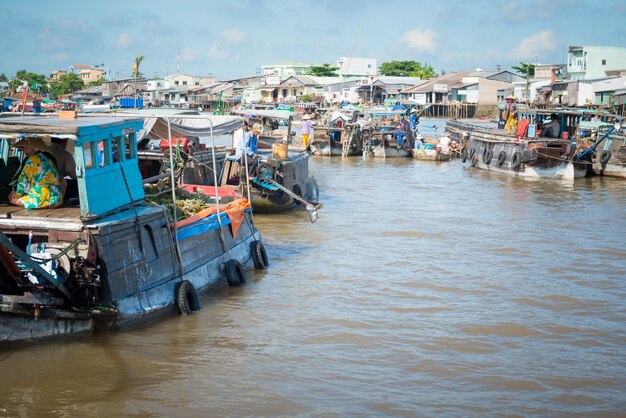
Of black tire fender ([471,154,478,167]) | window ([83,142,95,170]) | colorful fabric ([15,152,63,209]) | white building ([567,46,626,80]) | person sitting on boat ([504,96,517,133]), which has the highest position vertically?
white building ([567,46,626,80])

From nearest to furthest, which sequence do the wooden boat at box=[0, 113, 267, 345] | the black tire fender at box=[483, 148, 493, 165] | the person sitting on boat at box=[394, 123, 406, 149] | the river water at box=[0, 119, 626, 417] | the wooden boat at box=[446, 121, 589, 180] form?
the river water at box=[0, 119, 626, 417], the wooden boat at box=[0, 113, 267, 345], the wooden boat at box=[446, 121, 589, 180], the black tire fender at box=[483, 148, 493, 165], the person sitting on boat at box=[394, 123, 406, 149]

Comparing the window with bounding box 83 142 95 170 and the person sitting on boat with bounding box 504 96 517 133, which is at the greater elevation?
the person sitting on boat with bounding box 504 96 517 133

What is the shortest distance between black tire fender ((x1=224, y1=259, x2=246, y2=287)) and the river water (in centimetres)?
21

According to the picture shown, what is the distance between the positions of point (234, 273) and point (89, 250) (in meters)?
3.25

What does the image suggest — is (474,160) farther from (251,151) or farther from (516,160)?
(251,151)

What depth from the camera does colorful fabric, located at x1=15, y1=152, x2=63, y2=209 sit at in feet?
24.3

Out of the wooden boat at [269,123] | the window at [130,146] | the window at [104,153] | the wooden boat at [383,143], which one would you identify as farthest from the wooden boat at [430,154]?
the window at [104,153]

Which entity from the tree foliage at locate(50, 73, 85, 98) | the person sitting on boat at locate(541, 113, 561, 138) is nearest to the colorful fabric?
the person sitting on boat at locate(541, 113, 561, 138)

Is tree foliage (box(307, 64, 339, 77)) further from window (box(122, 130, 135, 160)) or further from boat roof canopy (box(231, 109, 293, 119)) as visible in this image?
window (box(122, 130, 135, 160))

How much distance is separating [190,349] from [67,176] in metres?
2.65

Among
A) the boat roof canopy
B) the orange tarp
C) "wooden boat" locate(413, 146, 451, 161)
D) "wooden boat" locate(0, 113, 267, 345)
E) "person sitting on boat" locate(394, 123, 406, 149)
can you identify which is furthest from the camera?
"person sitting on boat" locate(394, 123, 406, 149)

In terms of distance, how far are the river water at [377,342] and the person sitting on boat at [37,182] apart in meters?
1.48

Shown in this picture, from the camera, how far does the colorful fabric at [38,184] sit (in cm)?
741

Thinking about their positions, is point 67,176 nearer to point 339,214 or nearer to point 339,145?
point 339,214
